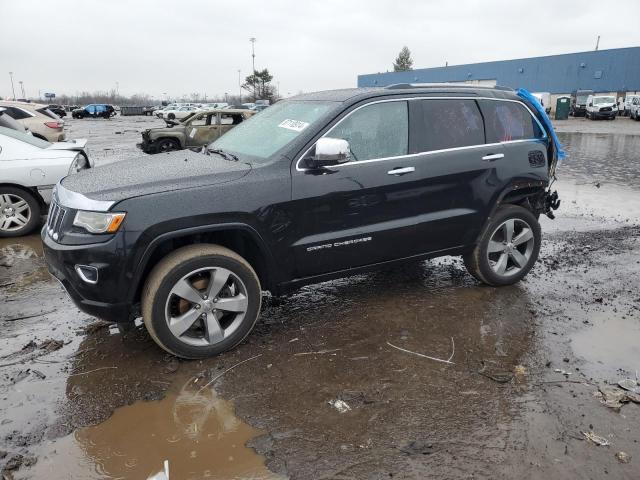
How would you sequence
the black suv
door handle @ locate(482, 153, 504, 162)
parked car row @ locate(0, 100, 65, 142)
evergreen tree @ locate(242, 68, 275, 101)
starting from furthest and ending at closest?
evergreen tree @ locate(242, 68, 275, 101) < parked car row @ locate(0, 100, 65, 142) < door handle @ locate(482, 153, 504, 162) < the black suv

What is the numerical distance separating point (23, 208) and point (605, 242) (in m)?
7.70

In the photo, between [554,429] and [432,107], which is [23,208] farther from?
[554,429]

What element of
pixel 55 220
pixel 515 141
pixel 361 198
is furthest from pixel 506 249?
pixel 55 220

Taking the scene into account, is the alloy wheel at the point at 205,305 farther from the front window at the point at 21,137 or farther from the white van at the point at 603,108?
the white van at the point at 603,108

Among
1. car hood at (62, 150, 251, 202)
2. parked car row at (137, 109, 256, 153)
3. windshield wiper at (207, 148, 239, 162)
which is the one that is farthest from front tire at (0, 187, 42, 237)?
parked car row at (137, 109, 256, 153)

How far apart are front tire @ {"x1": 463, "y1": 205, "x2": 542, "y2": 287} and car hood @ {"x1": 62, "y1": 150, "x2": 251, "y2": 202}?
7.85 feet

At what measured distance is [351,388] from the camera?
3199 millimetres

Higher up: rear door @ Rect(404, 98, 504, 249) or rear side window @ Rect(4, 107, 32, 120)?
rear side window @ Rect(4, 107, 32, 120)

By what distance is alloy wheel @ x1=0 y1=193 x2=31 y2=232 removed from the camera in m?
6.63

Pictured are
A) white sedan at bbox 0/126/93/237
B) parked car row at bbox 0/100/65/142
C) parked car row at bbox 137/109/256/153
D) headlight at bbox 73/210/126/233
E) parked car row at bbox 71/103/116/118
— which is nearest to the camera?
headlight at bbox 73/210/126/233

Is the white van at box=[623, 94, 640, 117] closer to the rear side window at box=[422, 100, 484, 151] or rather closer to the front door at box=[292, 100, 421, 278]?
the rear side window at box=[422, 100, 484, 151]

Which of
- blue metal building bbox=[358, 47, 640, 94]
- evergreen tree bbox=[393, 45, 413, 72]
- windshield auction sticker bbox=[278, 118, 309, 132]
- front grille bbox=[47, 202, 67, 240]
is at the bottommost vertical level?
front grille bbox=[47, 202, 67, 240]

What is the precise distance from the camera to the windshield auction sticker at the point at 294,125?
3.88 metres

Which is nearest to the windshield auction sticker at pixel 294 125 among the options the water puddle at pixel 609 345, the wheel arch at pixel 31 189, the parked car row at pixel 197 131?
the water puddle at pixel 609 345
